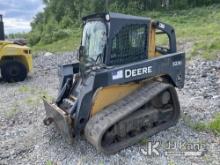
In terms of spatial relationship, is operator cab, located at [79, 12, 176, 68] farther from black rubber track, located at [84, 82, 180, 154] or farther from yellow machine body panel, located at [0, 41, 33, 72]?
yellow machine body panel, located at [0, 41, 33, 72]

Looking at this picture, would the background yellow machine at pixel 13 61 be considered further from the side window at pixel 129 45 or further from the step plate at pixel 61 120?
the side window at pixel 129 45

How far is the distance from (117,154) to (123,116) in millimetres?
487

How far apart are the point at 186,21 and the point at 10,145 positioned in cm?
1639

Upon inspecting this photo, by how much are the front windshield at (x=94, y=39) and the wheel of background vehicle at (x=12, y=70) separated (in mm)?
5094

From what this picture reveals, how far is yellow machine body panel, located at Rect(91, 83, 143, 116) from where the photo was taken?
201 inches

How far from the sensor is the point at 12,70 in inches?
414

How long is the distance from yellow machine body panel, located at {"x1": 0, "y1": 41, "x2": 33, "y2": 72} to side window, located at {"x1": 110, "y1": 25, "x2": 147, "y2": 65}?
5592 millimetres

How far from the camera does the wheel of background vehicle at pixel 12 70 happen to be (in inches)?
412

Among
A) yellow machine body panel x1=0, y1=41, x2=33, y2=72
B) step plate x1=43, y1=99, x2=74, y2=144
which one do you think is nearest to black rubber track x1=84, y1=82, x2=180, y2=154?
step plate x1=43, y1=99, x2=74, y2=144

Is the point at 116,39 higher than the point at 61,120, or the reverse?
the point at 116,39

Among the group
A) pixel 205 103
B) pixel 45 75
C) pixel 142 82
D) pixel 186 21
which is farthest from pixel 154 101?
pixel 186 21

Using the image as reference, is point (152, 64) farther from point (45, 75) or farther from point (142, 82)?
point (45, 75)

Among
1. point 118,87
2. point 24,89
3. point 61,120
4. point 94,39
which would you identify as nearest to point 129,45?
point 94,39

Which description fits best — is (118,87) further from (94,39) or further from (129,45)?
(94,39)
